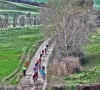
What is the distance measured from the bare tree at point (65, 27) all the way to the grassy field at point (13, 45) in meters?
5.50

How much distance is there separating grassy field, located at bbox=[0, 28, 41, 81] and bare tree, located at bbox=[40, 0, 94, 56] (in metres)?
5.50

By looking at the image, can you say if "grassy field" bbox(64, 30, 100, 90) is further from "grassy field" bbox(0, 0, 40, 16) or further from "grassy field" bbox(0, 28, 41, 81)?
"grassy field" bbox(0, 0, 40, 16)

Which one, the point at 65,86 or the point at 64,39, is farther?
the point at 64,39

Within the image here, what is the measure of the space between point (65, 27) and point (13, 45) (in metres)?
13.8

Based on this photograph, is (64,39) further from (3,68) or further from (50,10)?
(3,68)

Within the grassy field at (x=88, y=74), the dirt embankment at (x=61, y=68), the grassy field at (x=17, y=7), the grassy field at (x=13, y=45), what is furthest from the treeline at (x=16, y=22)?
the dirt embankment at (x=61, y=68)

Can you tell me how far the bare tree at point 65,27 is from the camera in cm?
5553

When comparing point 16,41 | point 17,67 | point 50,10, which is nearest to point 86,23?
point 50,10

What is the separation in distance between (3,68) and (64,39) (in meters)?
9.75

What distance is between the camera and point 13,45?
67.2 meters

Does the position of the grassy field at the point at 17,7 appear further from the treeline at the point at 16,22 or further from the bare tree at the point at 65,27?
the bare tree at the point at 65,27

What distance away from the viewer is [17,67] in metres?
50.4

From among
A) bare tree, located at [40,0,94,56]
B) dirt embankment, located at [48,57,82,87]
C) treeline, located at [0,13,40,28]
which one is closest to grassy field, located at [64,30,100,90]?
dirt embankment, located at [48,57,82,87]

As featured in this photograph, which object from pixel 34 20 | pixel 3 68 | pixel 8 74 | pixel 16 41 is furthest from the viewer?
pixel 34 20
